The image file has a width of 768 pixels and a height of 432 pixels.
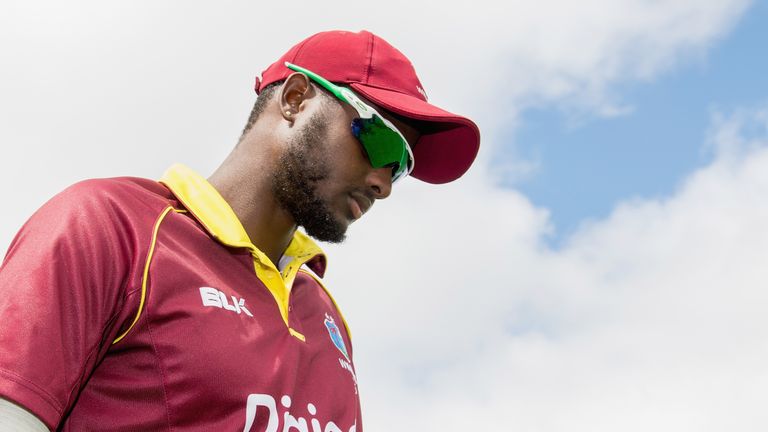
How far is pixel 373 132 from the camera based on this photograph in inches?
157

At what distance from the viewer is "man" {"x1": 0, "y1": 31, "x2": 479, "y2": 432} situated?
9.02 feet

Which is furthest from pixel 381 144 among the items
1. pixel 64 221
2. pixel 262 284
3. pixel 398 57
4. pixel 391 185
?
pixel 64 221

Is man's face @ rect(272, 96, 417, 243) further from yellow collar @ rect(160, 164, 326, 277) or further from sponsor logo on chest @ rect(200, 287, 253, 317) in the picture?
sponsor logo on chest @ rect(200, 287, 253, 317)

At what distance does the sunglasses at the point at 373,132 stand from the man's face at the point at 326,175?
0.12 ft

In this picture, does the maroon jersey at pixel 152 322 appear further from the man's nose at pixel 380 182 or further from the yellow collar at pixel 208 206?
the man's nose at pixel 380 182

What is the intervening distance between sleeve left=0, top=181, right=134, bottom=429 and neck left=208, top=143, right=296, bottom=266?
768mm

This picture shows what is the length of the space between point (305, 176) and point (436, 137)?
91 cm

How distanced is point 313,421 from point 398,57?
192 cm

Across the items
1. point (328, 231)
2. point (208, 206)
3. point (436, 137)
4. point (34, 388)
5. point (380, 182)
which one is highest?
point (436, 137)

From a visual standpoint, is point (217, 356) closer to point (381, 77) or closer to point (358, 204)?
point (358, 204)

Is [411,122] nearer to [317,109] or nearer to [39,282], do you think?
[317,109]

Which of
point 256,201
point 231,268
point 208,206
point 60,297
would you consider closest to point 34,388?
point 60,297

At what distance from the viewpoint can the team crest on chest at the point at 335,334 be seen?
13.4ft

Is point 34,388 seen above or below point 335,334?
below
